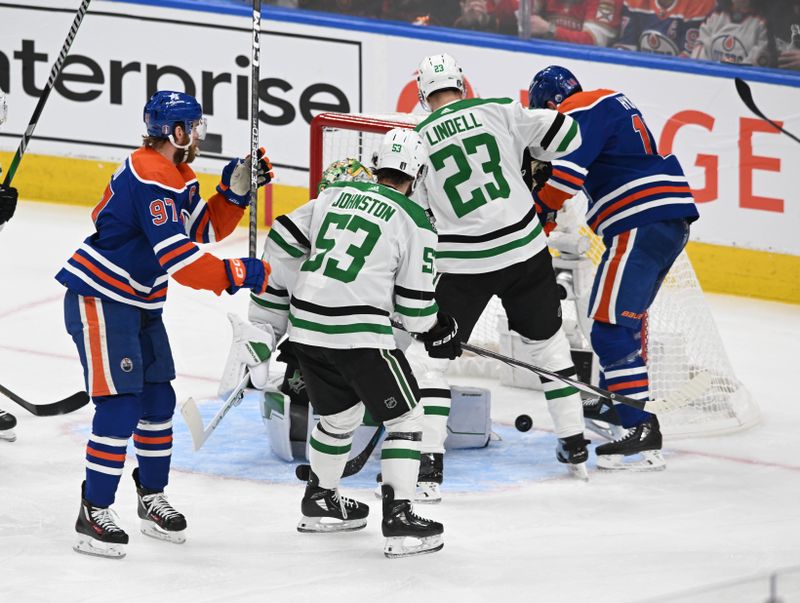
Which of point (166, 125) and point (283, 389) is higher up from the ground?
point (166, 125)

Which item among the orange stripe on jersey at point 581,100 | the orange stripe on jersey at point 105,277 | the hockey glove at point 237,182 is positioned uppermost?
the orange stripe on jersey at point 581,100

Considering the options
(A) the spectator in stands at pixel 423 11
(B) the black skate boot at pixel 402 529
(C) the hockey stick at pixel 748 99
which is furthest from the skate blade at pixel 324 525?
(A) the spectator in stands at pixel 423 11

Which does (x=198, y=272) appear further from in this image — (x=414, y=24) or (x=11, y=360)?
(x=414, y=24)

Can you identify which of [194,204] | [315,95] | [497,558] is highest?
[315,95]

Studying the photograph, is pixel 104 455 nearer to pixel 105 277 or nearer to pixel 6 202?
pixel 105 277

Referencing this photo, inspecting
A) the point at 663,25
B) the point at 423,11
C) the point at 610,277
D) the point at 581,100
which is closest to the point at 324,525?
the point at 610,277

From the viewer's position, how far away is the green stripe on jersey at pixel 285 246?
12.7 feet

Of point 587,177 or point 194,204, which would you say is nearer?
point 194,204

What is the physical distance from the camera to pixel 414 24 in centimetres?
700

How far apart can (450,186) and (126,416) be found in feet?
3.92

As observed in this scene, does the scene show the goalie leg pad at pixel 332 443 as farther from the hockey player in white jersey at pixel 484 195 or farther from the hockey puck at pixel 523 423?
the hockey puck at pixel 523 423

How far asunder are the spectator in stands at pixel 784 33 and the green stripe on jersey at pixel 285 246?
315 centimetres

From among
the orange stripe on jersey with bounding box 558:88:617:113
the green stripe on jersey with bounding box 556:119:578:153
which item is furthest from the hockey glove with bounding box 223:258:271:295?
the orange stripe on jersey with bounding box 558:88:617:113

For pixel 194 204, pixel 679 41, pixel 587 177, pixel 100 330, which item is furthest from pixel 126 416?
pixel 679 41
